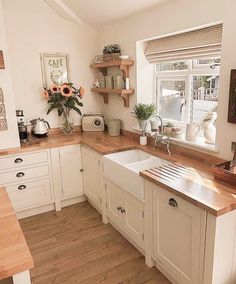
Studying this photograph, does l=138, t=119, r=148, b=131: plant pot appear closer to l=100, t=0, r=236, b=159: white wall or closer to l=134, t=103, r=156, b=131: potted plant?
l=134, t=103, r=156, b=131: potted plant

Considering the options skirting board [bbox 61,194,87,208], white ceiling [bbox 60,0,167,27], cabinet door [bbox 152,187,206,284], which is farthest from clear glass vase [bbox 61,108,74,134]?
cabinet door [bbox 152,187,206,284]

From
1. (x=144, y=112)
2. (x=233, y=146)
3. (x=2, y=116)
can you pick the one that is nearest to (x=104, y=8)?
(x=144, y=112)

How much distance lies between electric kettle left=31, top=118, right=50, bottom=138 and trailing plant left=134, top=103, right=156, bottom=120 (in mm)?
1141

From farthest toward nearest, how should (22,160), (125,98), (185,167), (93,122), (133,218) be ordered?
(93,122)
(125,98)
(22,160)
(133,218)
(185,167)

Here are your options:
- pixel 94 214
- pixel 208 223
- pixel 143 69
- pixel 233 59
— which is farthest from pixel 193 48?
pixel 94 214

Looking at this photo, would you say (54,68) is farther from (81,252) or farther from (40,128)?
(81,252)

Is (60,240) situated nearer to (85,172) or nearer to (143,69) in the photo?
(85,172)

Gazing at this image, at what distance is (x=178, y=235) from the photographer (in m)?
1.72

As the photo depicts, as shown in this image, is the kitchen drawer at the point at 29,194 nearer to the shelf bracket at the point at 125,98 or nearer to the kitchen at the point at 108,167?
the kitchen at the point at 108,167

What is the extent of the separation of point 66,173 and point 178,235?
166 cm

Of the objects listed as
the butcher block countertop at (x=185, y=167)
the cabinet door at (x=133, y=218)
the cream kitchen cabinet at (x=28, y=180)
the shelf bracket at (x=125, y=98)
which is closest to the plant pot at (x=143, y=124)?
the butcher block countertop at (x=185, y=167)

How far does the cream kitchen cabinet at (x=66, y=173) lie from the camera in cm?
Result: 293

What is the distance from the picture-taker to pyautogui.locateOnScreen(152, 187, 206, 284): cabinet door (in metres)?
1.55

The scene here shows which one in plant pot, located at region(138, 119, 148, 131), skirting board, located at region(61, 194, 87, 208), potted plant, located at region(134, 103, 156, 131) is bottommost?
skirting board, located at region(61, 194, 87, 208)
